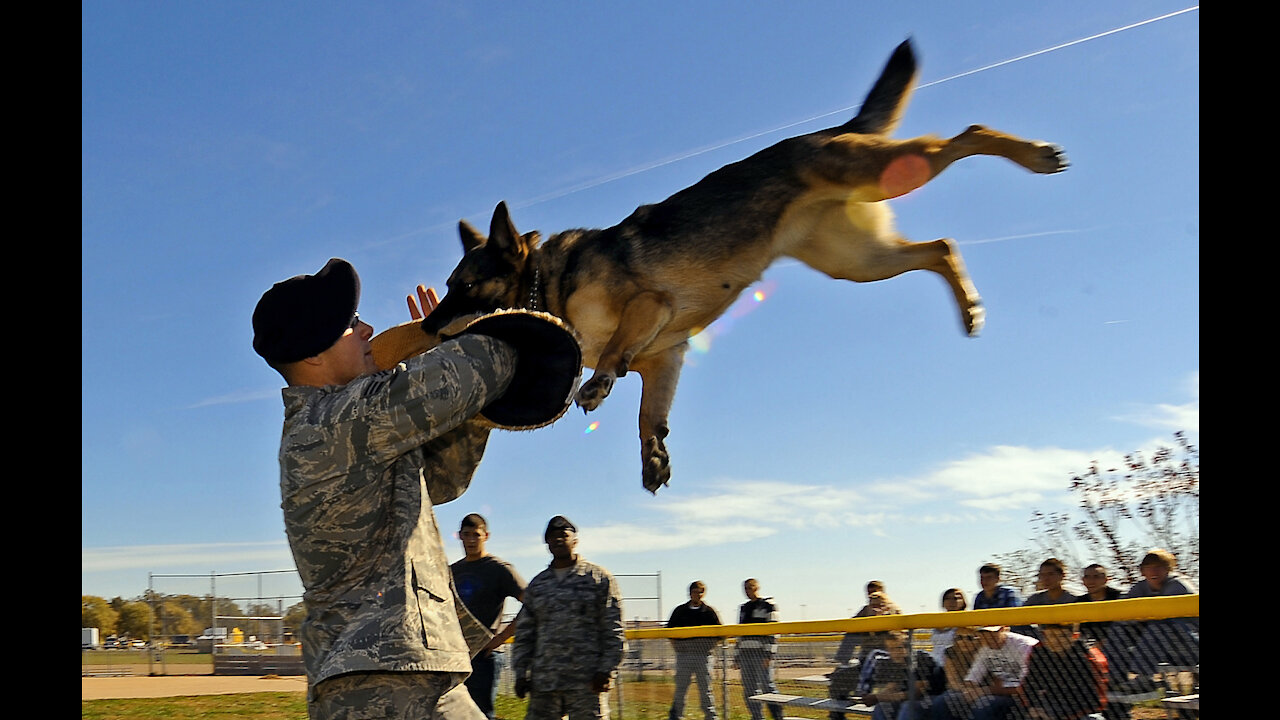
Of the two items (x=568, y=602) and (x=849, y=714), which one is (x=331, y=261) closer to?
(x=849, y=714)

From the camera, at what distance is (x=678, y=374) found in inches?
260

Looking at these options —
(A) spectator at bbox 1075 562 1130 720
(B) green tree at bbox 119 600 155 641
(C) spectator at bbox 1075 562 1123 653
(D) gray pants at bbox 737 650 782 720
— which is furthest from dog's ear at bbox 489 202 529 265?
(B) green tree at bbox 119 600 155 641

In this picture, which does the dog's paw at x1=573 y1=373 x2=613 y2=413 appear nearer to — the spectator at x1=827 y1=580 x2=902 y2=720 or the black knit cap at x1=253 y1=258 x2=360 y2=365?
the spectator at x1=827 y1=580 x2=902 y2=720

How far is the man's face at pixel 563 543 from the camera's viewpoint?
7484mm

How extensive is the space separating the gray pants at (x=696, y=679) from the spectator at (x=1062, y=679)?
11.7 feet

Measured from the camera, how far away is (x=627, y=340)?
20.2 ft

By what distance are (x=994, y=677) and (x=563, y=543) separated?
3560 millimetres

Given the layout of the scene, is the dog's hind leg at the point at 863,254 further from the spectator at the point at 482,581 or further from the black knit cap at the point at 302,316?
the black knit cap at the point at 302,316

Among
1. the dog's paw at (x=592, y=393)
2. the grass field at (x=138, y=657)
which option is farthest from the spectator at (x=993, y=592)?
the grass field at (x=138, y=657)

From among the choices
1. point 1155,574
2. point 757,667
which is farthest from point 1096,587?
point 757,667

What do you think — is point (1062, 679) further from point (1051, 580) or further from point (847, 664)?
point (1051, 580)

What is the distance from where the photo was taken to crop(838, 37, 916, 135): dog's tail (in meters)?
6.91

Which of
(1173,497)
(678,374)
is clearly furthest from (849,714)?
(1173,497)
